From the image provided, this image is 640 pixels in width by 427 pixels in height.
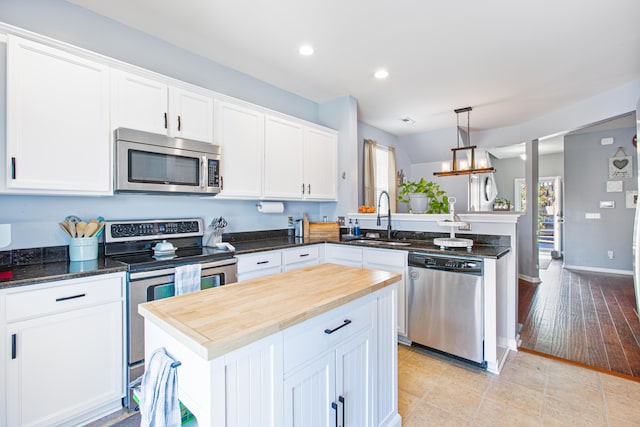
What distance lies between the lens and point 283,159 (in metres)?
3.41

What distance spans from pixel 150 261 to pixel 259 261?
96 centimetres

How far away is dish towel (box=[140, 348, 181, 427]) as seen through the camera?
0.93 meters

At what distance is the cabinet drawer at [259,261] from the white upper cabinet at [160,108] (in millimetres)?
1129

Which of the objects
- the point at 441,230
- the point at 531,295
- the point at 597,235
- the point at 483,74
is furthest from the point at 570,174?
the point at 441,230

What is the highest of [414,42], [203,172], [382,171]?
[414,42]

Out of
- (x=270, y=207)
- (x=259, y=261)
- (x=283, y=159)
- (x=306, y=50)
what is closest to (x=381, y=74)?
(x=306, y=50)

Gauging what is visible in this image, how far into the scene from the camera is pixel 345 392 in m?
1.33

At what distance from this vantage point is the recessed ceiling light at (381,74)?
327 centimetres

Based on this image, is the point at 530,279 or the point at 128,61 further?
the point at 530,279

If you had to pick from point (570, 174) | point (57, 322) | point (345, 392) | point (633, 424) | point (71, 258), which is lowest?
point (633, 424)

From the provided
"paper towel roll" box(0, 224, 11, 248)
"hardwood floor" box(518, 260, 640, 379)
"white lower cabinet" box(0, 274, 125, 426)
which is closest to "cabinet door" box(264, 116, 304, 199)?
"white lower cabinet" box(0, 274, 125, 426)

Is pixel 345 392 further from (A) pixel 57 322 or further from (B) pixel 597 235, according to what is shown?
(B) pixel 597 235

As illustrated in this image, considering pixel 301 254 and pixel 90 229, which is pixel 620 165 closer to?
pixel 301 254

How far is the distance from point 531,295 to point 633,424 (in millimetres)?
2927
